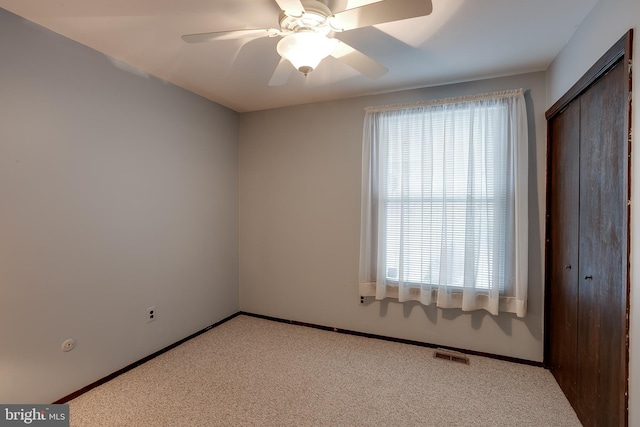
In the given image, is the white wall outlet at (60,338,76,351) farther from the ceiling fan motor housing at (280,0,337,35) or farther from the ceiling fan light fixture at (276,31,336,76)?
the ceiling fan motor housing at (280,0,337,35)

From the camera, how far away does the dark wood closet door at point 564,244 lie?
1.95 meters

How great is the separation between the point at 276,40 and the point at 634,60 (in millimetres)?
1861

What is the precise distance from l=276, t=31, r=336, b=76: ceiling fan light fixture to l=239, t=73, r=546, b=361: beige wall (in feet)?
5.04

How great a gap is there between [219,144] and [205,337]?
202cm

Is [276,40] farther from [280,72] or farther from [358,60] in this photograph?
[358,60]

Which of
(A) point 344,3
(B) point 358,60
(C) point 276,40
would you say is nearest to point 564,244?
(B) point 358,60

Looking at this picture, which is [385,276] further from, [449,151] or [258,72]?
[258,72]

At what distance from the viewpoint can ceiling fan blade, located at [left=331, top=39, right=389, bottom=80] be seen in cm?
173

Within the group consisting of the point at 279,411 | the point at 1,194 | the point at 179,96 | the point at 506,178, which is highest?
the point at 179,96

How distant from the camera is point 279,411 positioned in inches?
77.1

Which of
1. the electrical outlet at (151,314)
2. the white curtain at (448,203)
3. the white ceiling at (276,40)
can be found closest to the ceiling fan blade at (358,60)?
the white ceiling at (276,40)

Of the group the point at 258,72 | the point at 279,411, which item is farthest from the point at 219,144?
the point at 279,411

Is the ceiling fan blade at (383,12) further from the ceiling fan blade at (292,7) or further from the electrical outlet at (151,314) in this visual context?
the electrical outlet at (151,314)

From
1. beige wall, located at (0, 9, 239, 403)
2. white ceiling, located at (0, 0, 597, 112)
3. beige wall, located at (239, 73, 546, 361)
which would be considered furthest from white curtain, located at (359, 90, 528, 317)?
beige wall, located at (0, 9, 239, 403)
